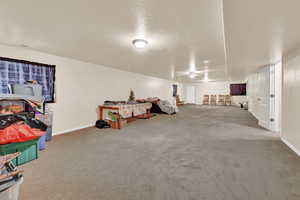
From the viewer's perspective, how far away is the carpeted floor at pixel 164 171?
1661mm

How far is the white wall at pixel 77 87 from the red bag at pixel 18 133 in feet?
10.5

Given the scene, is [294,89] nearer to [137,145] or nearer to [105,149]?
[137,145]

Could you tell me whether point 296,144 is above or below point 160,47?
below

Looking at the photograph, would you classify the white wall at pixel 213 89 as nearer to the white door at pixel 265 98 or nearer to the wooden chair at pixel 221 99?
the wooden chair at pixel 221 99

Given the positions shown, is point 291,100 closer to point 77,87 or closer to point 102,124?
point 102,124

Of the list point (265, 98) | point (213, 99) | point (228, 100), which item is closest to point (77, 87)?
point (265, 98)

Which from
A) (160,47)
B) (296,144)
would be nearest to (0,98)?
(160,47)

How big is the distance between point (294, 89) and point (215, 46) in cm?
184

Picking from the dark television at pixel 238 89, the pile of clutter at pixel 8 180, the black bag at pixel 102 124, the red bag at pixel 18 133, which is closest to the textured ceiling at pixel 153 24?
the red bag at pixel 18 133

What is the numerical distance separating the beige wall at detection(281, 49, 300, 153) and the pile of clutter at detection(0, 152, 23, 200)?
4.17 metres

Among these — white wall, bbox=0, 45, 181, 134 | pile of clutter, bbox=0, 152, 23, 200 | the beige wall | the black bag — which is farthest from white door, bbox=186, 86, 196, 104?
pile of clutter, bbox=0, 152, 23, 200

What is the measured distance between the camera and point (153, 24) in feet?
7.45

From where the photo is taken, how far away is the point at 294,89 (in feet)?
9.82

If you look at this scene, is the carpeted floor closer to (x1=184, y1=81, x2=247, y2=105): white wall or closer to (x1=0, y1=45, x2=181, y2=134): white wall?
(x1=0, y1=45, x2=181, y2=134): white wall
